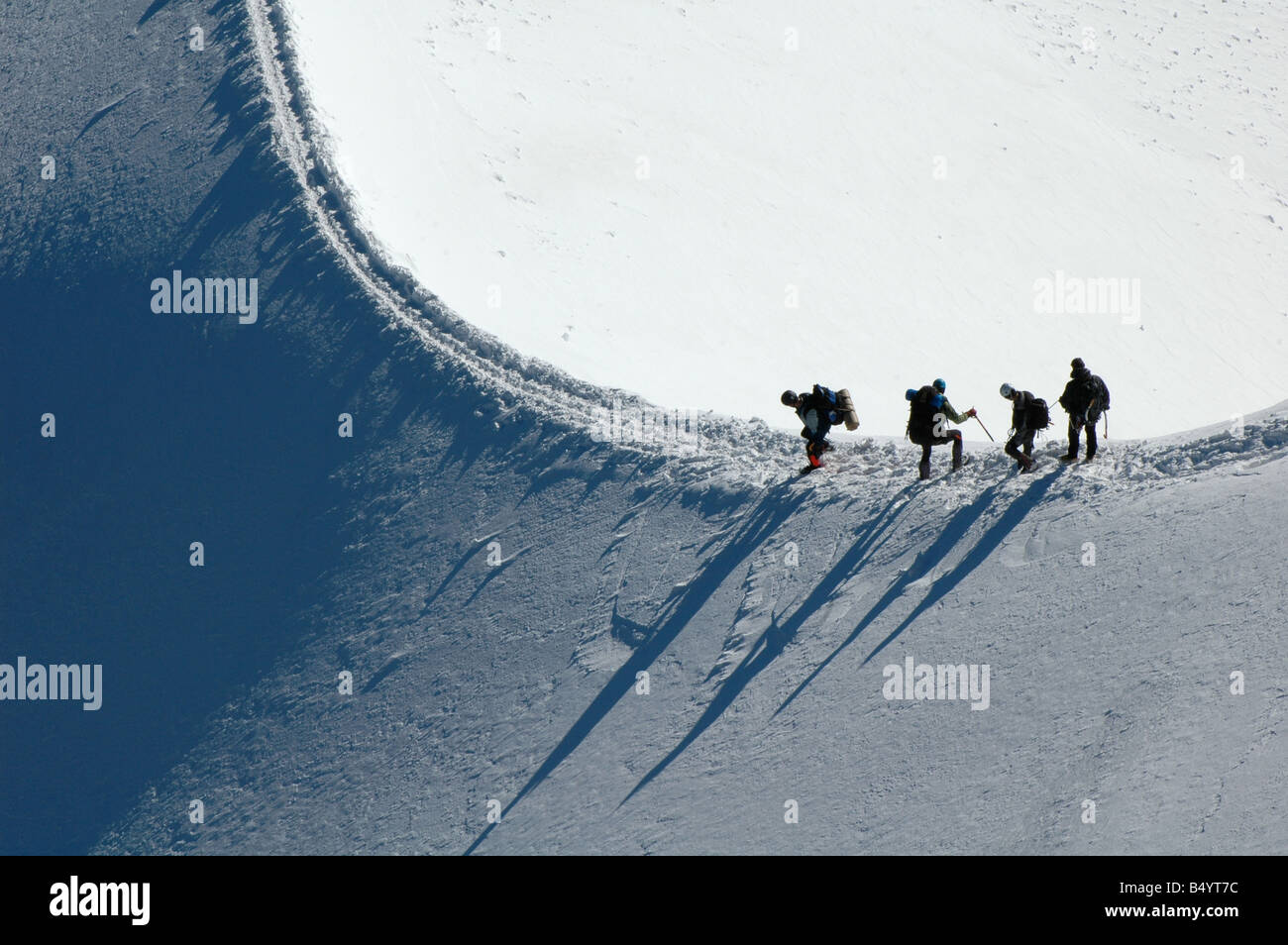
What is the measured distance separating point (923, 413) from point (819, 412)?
147 cm

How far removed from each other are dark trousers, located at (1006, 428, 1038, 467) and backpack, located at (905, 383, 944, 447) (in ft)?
3.30

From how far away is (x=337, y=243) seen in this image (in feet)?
73.9

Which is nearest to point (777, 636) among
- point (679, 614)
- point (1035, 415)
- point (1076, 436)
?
point (679, 614)

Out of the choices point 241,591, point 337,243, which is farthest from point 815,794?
point 337,243

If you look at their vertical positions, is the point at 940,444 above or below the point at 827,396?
below

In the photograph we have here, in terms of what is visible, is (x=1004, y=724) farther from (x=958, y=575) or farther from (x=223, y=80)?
(x=223, y=80)

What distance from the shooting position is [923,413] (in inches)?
633

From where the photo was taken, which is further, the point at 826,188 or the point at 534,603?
the point at 826,188

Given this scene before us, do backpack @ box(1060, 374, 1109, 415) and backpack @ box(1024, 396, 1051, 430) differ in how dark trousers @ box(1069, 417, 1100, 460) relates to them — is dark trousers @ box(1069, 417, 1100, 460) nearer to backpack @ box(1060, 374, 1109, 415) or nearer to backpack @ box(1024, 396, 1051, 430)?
backpack @ box(1060, 374, 1109, 415)

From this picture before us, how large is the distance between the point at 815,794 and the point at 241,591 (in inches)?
348

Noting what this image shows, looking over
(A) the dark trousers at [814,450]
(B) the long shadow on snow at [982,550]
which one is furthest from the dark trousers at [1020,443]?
(A) the dark trousers at [814,450]

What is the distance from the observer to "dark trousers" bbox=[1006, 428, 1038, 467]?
52.8ft

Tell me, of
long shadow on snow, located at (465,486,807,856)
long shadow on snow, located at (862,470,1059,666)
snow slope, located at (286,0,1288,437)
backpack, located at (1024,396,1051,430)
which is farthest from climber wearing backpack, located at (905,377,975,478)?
snow slope, located at (286,0,1288,437)

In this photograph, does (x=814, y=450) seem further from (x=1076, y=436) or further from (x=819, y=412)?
(x=1076, y=436)
